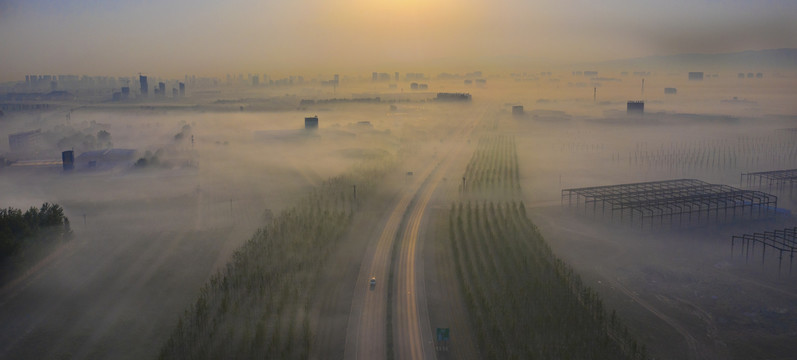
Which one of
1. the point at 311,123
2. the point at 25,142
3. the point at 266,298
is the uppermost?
the point at 311,123

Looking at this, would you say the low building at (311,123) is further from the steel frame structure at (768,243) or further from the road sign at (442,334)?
the road sign at (442,334)

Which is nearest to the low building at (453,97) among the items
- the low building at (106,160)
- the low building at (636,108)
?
the low building at (636,108)

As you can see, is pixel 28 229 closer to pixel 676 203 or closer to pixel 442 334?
pixel 442 334

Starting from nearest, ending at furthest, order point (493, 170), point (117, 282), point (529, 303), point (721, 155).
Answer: point (529, 303) → point (117, 282) → point (493, 170) → point (721, 155)

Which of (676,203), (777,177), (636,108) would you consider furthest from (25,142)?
(636,108)

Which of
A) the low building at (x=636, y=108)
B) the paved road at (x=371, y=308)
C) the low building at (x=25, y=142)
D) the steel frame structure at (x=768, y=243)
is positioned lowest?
the paved road at (x=371, y=308)

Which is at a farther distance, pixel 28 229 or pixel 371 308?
pixel 28 229
